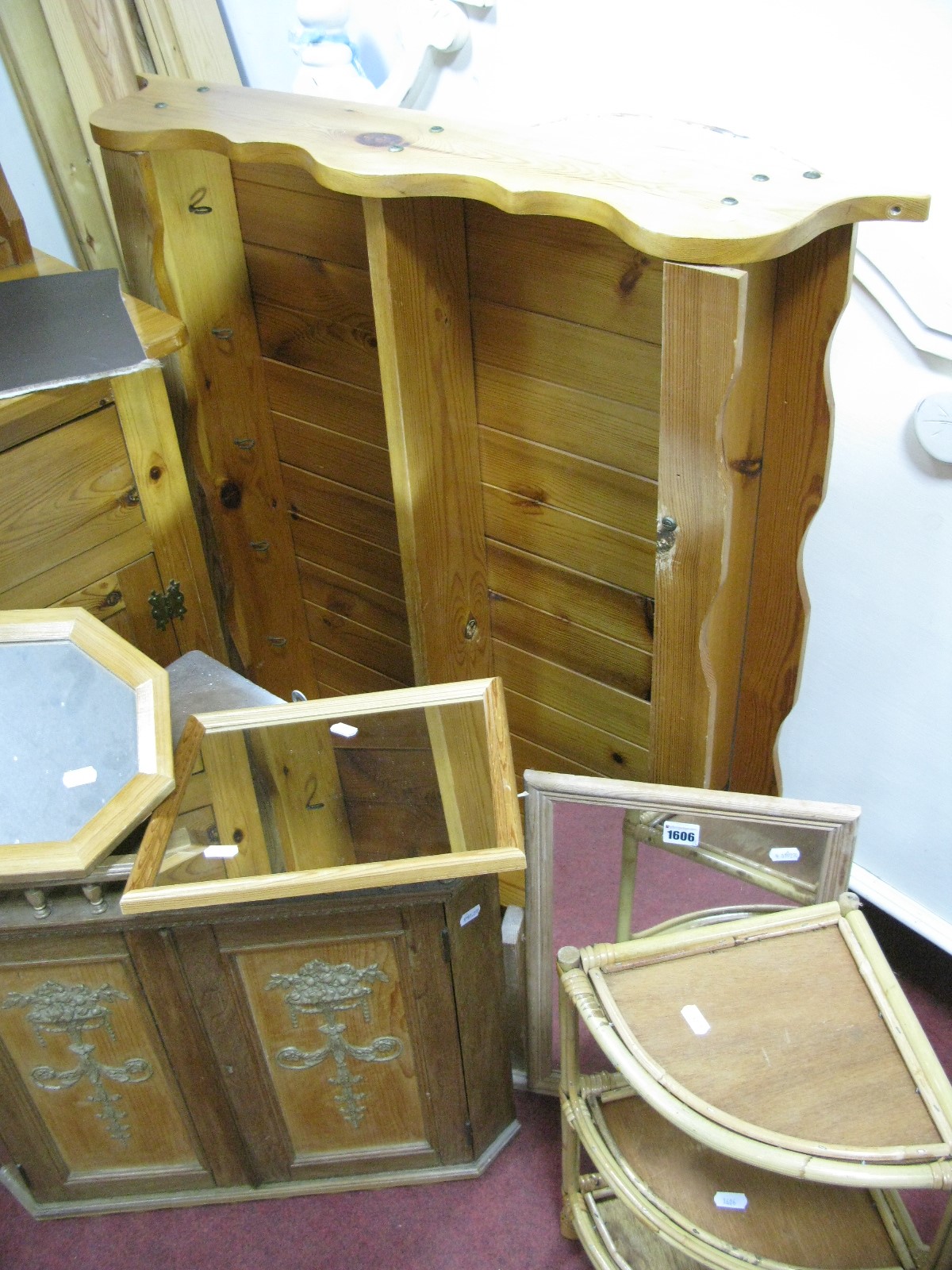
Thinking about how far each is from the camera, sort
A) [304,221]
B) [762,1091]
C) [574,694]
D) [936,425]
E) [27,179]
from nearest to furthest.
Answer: [762,1091], [936,425], [304,221], [574,694], [27,179]

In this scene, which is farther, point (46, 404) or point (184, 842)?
point (46, 404)

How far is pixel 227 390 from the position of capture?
5.87 feet

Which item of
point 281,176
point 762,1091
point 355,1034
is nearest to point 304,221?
point 281,176

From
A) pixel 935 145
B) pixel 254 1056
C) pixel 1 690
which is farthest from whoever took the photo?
pixel 254 1056

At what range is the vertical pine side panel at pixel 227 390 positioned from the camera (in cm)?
162

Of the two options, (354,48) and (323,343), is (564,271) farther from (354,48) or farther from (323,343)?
(354,48)

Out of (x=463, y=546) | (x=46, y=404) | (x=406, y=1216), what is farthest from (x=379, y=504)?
(x=406, y=1216)

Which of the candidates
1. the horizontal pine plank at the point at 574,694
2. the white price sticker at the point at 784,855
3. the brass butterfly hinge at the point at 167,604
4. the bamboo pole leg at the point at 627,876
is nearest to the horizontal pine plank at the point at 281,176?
the brass butterfly hinge at the point at 167,604

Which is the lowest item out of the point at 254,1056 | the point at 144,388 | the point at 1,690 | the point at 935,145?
the point at 254,1056

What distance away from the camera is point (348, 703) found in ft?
4.60

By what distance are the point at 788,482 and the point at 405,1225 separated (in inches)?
45.1

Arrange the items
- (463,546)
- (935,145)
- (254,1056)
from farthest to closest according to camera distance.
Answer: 1. (463,546)
2. (254,1056)
3. (935,145)

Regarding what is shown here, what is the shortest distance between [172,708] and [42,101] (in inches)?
41.9

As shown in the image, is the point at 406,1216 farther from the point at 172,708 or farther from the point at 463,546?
the point at 463,546
